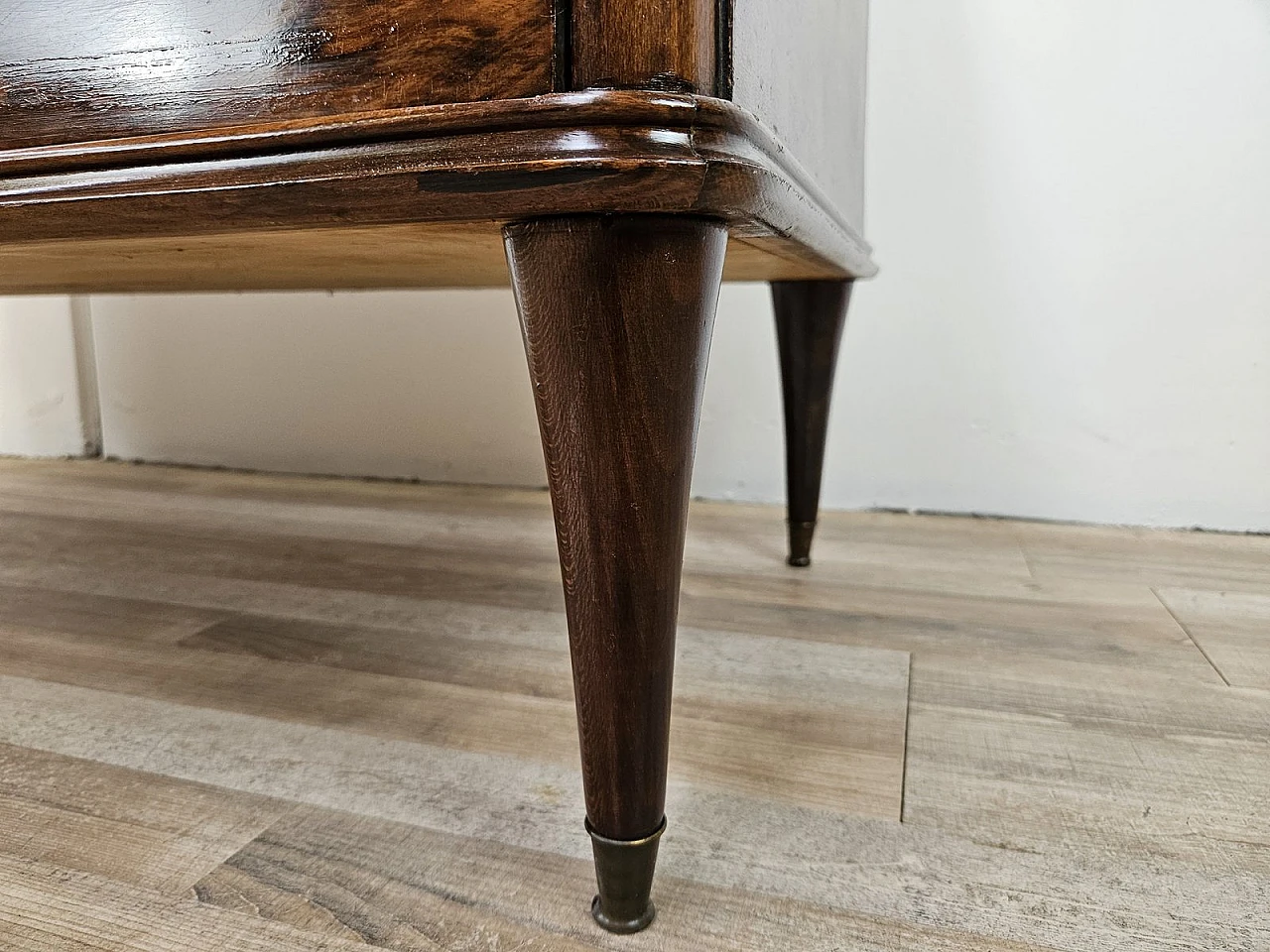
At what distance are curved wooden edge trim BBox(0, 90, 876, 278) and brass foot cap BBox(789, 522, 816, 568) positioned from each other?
63 cm

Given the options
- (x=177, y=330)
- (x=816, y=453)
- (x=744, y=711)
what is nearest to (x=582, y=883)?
(x=744, y=711)

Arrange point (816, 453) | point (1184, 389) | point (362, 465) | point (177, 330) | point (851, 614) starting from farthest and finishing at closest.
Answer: point (177, 330) < point (362, 465) < point (1184, 389) < point (816, 453) < point (851, 614)

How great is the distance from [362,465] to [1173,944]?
→ 4.43 ft

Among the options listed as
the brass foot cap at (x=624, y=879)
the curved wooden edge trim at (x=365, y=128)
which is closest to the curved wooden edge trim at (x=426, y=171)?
the curved wooden edge trim at (x=365, y=128)

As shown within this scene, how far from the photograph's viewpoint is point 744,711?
69cm

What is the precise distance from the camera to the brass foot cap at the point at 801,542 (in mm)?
1058

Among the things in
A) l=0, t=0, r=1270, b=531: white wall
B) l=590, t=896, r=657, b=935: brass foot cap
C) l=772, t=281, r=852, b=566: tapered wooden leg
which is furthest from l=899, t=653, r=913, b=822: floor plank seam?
l=0, t=0, r=1270, b=531: white wall

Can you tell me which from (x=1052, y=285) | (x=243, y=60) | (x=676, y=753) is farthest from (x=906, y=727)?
(x=1052, y=285)

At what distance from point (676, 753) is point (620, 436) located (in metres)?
0.31

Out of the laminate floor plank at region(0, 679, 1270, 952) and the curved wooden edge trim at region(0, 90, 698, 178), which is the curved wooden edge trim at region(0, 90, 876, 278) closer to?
the curved wooden edge trim at region(0, 90, 698, 178)

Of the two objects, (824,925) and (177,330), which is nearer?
(824,925)

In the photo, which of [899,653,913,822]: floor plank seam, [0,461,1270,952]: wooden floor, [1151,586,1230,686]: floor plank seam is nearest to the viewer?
[0,461,1270,952]: wooden floor

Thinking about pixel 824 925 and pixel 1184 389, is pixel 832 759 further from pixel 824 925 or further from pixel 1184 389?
pixel 1184 389

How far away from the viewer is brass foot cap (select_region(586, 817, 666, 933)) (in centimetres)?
43
